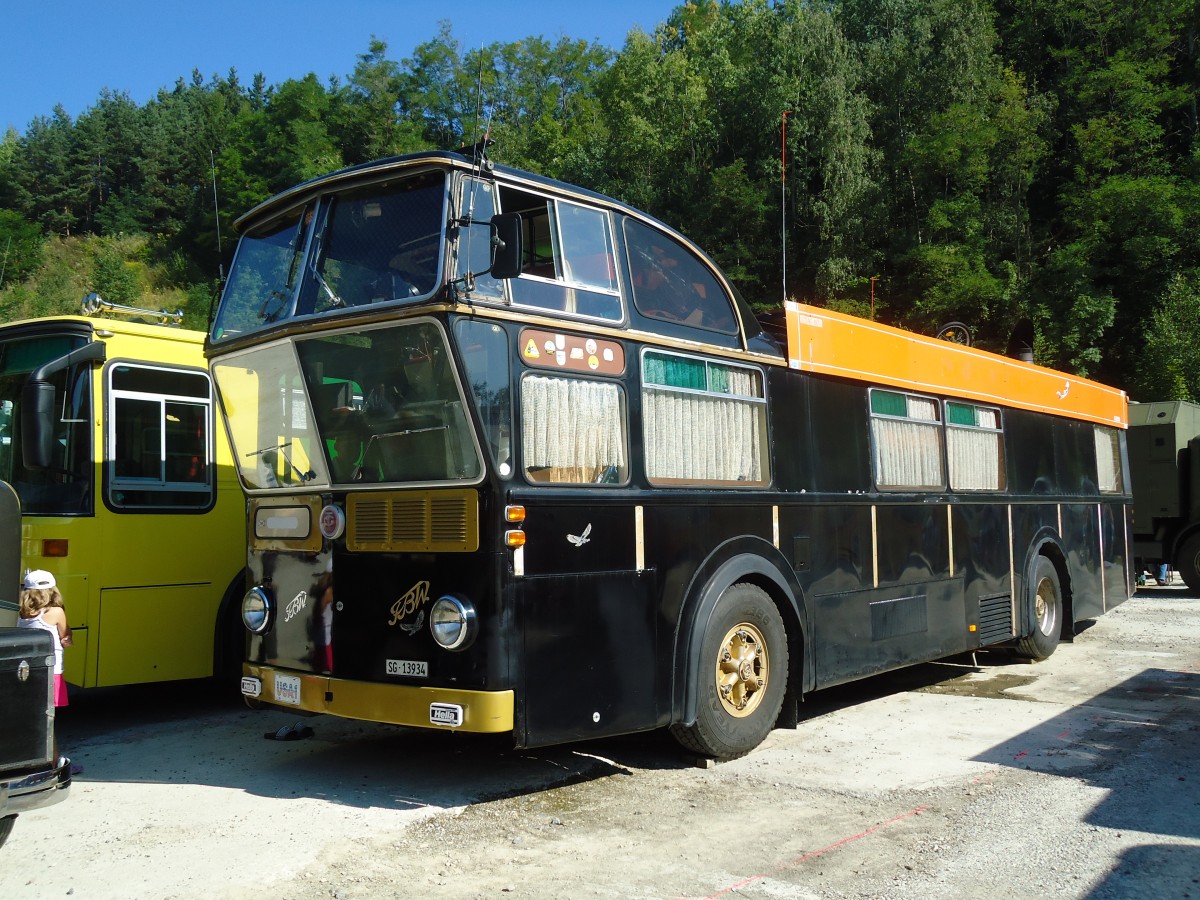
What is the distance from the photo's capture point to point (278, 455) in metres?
6.56

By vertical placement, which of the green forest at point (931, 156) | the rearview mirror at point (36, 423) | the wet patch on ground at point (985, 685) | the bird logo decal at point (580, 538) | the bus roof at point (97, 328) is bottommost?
the wet patch on ground at point (985, 685)

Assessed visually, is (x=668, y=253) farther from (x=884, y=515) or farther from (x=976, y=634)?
(x=976, y=634)

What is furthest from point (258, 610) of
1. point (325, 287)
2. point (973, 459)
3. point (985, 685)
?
point (973, 459)

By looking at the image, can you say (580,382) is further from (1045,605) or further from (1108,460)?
(1108,460)

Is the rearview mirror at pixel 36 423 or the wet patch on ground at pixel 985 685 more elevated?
the rearview mirror at pixel 36 423

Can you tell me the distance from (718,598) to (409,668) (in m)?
2.05

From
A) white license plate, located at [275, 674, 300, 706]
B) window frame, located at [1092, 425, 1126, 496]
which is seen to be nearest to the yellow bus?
white license plate, located at [275, 674, 300, 706]

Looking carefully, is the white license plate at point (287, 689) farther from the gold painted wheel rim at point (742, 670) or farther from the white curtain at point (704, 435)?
the gold painted wheel rim at point (742, 670)

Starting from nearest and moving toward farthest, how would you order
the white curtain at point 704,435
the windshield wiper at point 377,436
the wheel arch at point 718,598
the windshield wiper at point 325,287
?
1. the windshield wiper at point 377,436
2. the windshield wiper at point 325,287
3. the wheel arch at point 718,598
4. the white curtain at point 704,435

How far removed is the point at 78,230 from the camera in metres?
90.9

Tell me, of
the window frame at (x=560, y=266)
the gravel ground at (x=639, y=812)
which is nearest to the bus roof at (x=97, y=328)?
the gravel ground at (x=639, y=812)

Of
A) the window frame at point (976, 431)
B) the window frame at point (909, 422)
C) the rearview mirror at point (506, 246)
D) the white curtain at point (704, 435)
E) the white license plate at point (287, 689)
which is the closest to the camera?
the rearview mirror at point (506, 246)

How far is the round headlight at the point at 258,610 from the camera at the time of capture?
6.47 meters

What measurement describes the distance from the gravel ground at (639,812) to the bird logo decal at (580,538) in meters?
1.49
